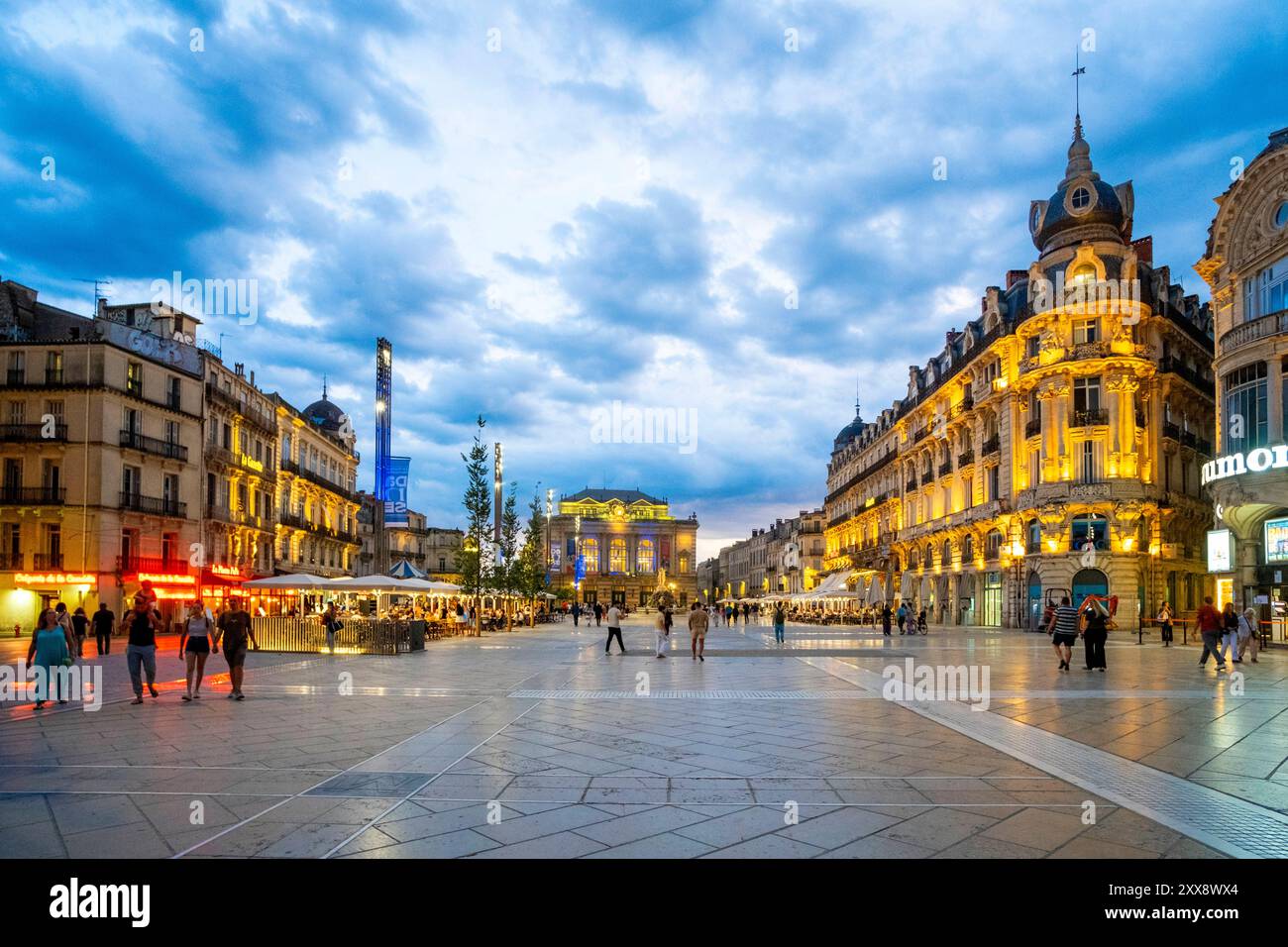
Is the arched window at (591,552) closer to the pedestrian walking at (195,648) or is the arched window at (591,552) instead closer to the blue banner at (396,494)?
the blue banner at (396,494)

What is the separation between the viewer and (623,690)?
1418 cm

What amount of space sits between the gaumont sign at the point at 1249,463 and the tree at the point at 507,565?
28.7 metres

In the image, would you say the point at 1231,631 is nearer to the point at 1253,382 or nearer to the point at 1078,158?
the point at 1253,382

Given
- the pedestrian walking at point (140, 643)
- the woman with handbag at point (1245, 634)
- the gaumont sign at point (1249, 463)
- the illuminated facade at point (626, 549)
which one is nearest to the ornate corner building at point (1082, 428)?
the gaumont sign at point (1249, 463)

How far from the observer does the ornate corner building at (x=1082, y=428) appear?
3784cm

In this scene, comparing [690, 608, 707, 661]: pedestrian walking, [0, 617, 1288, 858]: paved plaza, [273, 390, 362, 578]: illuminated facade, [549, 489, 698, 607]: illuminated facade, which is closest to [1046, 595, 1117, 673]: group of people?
[0, 617, 1288, 858]: paved plaza

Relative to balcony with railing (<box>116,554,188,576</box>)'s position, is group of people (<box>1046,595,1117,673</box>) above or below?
below

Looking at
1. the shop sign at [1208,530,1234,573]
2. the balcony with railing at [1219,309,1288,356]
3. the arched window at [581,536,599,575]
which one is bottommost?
the arched window at [581,536,599,575]

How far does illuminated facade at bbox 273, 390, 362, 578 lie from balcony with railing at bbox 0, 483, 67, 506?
1535cm

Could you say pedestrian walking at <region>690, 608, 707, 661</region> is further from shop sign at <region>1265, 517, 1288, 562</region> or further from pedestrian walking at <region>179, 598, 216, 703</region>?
shop sign at <region>1265, 517, 1288, 562</region>

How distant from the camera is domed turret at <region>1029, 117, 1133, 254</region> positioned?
4025 centimetres
